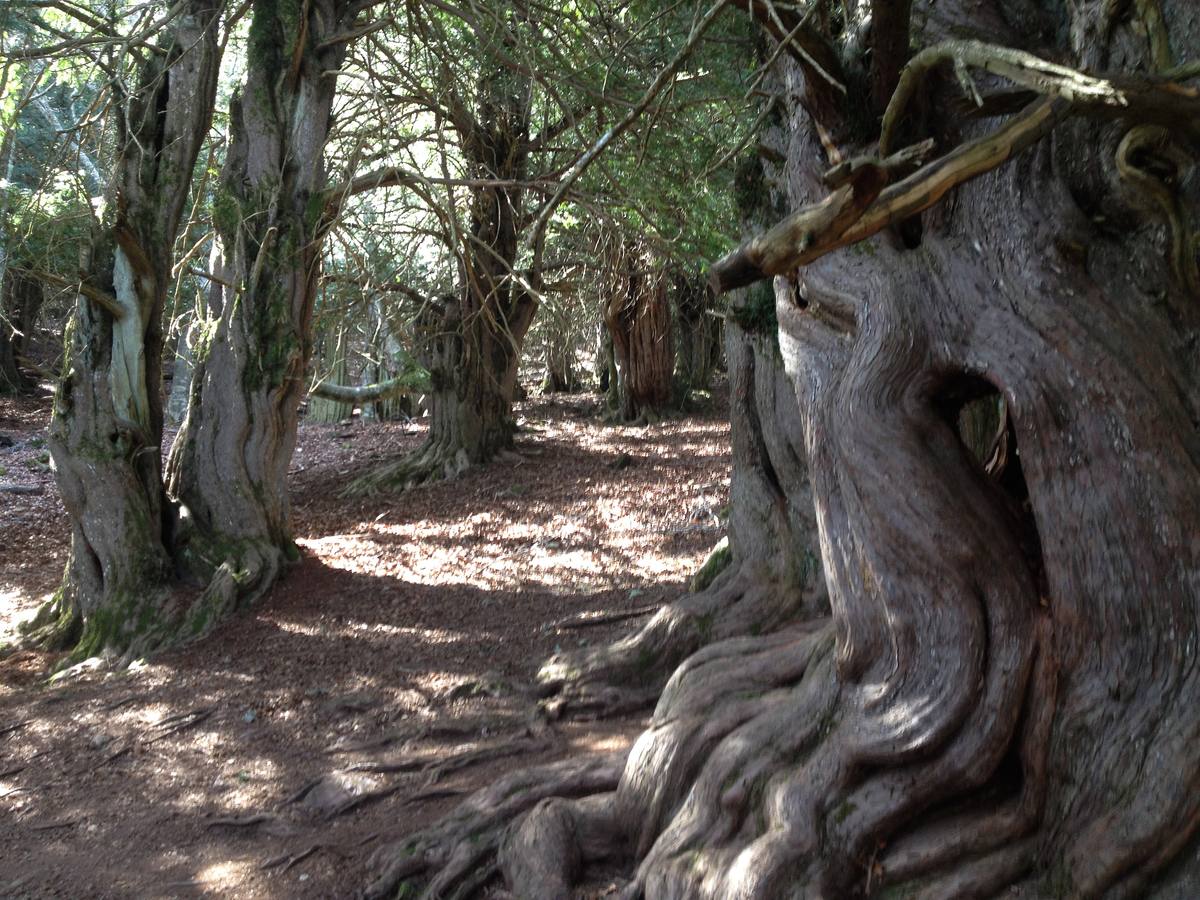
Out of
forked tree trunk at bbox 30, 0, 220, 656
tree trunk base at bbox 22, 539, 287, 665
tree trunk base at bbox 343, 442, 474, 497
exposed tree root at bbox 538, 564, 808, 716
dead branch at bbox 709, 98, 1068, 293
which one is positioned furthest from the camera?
tree trunk base at bbox 343, 442, 474, 497

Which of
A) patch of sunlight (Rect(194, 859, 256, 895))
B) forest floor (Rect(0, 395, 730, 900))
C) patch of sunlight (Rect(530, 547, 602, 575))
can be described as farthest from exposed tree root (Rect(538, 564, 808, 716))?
patch of sunlight (Rect(530, 547, 602, 575))

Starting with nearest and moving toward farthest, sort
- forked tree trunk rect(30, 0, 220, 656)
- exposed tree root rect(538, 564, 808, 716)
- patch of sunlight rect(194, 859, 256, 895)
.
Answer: patch of sunlight rect(194, 859, 256, 895)
exposed tree root rect(538, 564, 808, 716)
forked tree trunk rect(30, 0, 220, 656)

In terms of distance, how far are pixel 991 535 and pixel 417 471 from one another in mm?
10663

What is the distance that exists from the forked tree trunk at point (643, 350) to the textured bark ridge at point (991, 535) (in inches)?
496

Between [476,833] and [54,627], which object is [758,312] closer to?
[476,833]

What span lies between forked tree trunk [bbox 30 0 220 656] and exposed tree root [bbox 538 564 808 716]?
3617 millimetres

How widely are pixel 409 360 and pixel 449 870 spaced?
1123cm

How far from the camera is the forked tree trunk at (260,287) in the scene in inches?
338

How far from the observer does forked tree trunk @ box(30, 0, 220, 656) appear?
7906 millimetres

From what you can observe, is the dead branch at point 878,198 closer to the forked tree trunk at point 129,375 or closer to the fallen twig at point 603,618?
the fallen twig at point 603,618

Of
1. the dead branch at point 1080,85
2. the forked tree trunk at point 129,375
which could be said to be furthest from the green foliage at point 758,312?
the forked tree trunk at point 129,375

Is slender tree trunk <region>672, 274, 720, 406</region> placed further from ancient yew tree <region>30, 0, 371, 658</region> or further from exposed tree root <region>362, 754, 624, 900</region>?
exposed tree root <region>362, 754, 624, 900</region>

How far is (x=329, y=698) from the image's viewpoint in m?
6.67

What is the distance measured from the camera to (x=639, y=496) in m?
11.9
